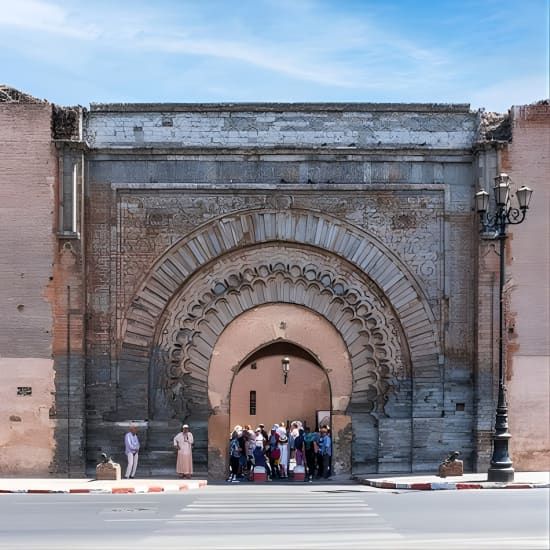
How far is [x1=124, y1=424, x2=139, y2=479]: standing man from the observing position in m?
18.1

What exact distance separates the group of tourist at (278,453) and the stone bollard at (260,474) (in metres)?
0.06

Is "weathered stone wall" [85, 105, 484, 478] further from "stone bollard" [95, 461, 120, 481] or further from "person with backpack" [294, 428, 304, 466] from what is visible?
"person with backpack" [294, 428, 304, 466]

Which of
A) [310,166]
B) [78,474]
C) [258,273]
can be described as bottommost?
[78,474]

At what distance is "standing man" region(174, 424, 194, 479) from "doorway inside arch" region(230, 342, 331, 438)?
13716 mm

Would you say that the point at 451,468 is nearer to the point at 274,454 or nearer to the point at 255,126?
the point at 274,454

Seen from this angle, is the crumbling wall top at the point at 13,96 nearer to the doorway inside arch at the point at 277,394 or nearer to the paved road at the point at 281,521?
the paved road at the point at 281,521

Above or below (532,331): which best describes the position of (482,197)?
above

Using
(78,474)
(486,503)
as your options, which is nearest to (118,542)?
(486,503)

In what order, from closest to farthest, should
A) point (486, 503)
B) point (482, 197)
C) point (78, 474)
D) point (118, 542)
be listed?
point (118, 542) → point (486, 503) → point (482, 197) → point (78, 474)

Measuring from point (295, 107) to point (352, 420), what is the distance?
4617 mm

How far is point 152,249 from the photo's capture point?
18656 mm

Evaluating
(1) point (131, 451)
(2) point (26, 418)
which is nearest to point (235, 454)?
(1) point (131, 451)

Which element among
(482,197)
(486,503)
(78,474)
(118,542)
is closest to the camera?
(118,542)

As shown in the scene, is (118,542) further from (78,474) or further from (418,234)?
(418,234)
